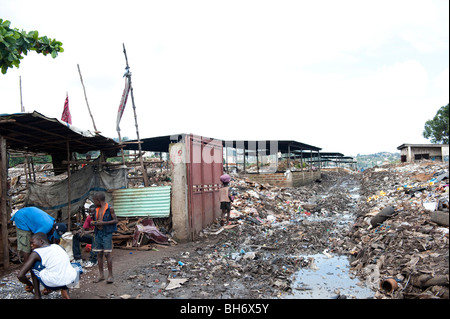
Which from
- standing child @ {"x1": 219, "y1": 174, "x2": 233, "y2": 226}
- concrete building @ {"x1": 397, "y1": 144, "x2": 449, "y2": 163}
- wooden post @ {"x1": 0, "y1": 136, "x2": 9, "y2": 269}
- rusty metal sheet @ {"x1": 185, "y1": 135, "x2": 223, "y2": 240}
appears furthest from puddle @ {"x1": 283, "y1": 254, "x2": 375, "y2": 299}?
concrete building @ {"x1": 397, "y1": 144, "x2": 449, "y2": 163}

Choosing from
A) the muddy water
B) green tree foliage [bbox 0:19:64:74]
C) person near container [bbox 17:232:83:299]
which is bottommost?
the muddy water

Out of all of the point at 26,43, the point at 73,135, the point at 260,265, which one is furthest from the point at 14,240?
the point at 260,265

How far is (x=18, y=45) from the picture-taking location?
4859mm

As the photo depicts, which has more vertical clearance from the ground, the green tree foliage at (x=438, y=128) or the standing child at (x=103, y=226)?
the green tree foliage at (x=438, y=128)

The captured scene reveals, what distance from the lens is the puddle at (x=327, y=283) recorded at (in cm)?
443

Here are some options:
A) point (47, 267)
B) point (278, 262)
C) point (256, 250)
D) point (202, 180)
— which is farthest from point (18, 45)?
point (256, 250)

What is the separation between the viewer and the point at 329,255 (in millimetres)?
6469

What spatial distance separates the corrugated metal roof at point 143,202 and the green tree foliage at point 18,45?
3941 millimetres

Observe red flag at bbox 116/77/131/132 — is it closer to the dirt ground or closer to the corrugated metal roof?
the corrugated metal roof

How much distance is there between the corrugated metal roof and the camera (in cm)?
793

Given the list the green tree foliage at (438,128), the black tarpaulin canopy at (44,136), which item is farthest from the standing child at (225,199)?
the green tree foliage at (438,128)

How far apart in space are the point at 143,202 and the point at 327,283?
4.87 metres

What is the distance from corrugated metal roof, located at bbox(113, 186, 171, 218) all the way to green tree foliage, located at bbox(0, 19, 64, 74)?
12.9 ft

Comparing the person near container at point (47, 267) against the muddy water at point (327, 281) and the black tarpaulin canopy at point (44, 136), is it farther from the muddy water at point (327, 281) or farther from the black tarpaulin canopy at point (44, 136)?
the muddy water at point (327, 281)
